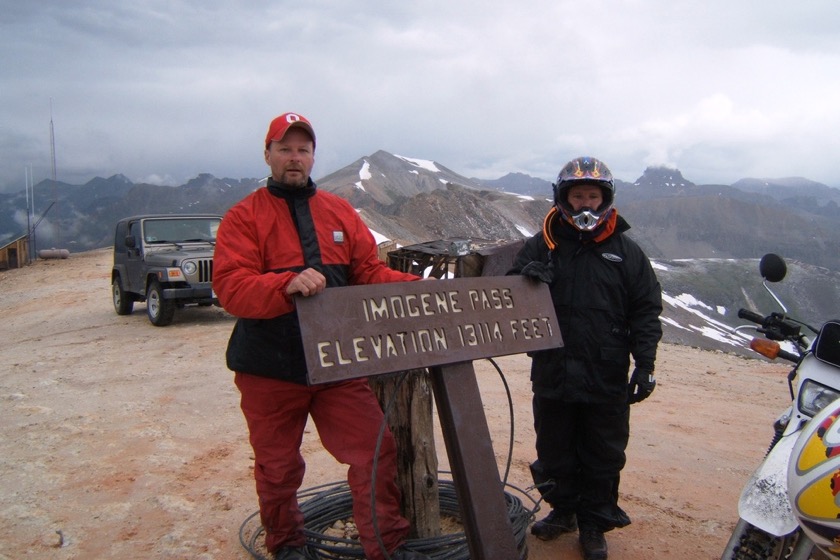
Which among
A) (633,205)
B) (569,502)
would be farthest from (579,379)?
Answer: (633,205)

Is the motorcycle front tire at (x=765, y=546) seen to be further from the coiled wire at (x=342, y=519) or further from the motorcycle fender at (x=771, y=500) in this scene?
the coiled wire at (x=342, y=519)

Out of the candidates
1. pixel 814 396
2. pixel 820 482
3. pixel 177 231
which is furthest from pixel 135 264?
pixel 820 482

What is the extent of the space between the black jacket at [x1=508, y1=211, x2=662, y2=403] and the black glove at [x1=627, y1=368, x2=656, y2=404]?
0.03m

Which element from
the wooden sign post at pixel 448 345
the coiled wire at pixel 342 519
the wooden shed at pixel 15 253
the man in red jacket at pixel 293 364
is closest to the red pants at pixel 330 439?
the man in red jacket at pixel 293 364

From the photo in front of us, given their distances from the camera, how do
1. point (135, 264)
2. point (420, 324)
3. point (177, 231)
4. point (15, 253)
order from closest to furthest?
point (420, 324)
point (135, 264)
point (177, 231)
point (15, 253)

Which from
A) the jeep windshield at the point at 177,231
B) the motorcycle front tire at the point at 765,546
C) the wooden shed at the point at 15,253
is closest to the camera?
the motorcycle front tire at the point at 765,546

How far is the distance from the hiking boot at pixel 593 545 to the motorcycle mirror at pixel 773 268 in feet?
5.06

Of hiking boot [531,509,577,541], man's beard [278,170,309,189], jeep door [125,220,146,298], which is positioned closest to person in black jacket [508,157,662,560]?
hiking boot [531,509,577,541]

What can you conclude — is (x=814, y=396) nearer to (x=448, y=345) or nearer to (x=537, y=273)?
(x=537, y=273)

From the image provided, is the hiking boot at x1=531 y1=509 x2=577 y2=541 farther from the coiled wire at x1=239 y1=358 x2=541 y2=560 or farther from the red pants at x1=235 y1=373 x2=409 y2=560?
the red pants at x1=235 y1=373 x2=409 y2=560

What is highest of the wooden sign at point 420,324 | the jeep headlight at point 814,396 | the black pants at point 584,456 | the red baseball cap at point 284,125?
the red baseball cap at point 284,125

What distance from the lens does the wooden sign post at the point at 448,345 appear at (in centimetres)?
249

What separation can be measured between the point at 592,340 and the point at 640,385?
0.32 meters

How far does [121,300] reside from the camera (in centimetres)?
1206
